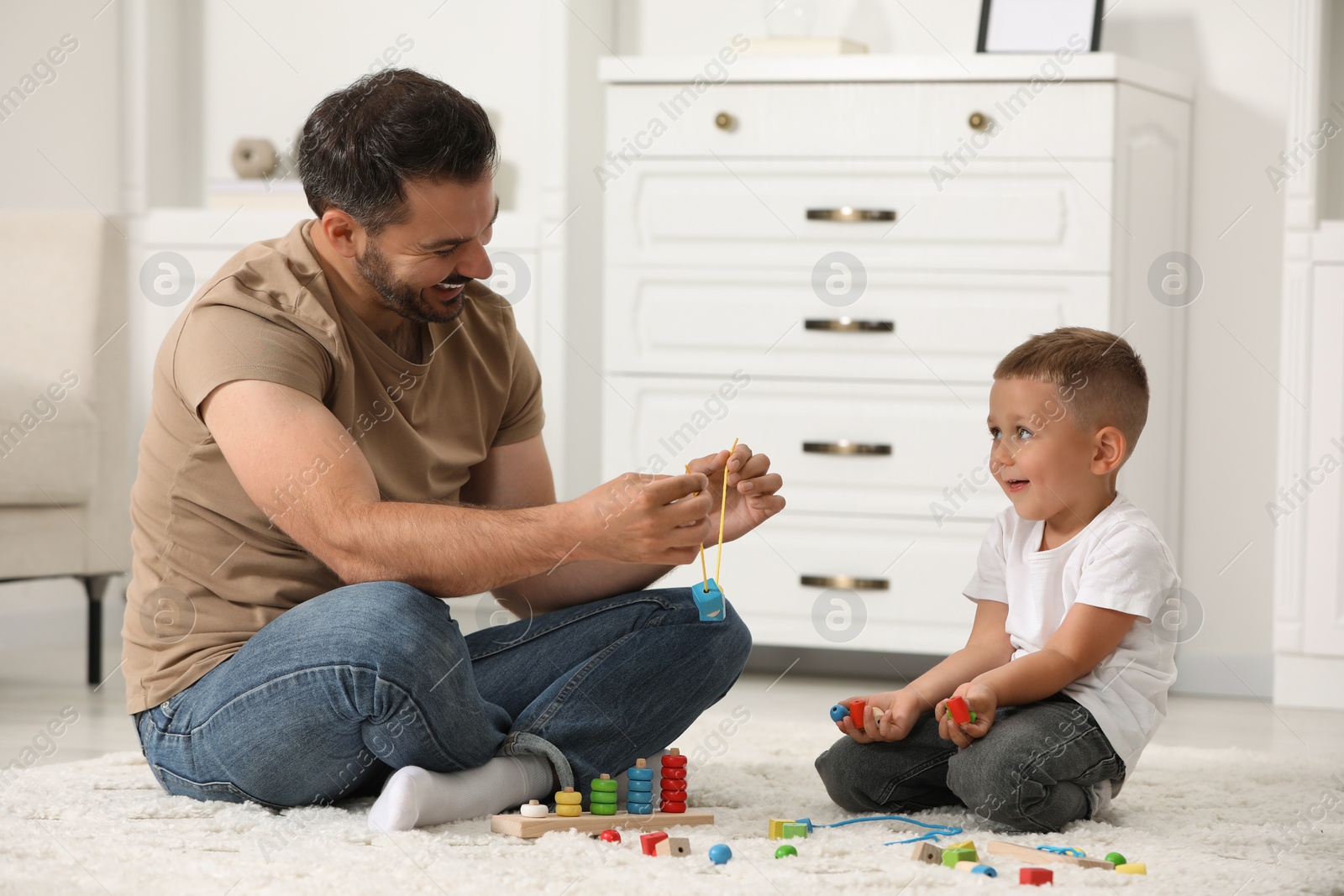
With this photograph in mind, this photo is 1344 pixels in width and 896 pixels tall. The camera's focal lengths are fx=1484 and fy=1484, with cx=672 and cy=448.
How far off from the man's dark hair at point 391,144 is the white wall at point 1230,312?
5.72 feet

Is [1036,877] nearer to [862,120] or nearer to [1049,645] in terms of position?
[1049,645]

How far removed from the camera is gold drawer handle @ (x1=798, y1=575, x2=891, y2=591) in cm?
262

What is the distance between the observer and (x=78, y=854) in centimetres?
129

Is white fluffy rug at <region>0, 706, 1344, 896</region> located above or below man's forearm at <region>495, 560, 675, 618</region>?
below

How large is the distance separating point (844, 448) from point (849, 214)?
409 mm

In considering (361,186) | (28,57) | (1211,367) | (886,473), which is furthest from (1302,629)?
(28,57)

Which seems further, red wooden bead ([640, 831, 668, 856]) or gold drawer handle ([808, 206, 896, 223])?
gold drawer handle ([808, 206, 896, 223])

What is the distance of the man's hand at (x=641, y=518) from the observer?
4.26ft

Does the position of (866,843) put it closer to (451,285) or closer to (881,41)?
(451,285)

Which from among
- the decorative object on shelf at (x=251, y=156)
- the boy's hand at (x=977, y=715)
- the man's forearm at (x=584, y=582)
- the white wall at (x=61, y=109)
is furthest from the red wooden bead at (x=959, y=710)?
the white wall at (x=61, y=109)

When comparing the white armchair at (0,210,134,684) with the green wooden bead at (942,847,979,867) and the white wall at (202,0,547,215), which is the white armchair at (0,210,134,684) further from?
the green wooden bead at (942,847,979,867)

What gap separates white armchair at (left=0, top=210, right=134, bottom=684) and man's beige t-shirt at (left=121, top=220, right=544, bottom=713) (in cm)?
106

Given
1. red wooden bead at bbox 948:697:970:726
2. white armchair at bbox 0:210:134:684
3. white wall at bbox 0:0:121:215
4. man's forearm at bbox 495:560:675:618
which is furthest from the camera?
white wall at bbox 0:0:121:215

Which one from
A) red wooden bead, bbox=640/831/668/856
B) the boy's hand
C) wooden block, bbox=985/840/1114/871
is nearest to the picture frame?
the boy's hand
